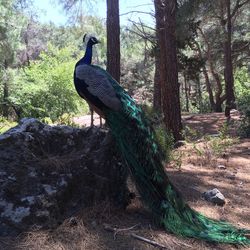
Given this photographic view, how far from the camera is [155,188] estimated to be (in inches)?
155

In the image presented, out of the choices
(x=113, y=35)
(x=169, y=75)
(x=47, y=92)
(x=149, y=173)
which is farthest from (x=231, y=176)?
(x=47, y=92)

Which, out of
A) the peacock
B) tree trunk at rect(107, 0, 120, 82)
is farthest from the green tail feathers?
tree trunk at rect(107, 0, 120, 82)

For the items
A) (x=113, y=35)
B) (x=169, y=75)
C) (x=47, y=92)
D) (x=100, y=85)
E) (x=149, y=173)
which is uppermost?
(x=113, y=35)

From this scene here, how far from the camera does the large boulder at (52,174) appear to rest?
368 centimetres

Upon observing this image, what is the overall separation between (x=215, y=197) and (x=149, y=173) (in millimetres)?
1456

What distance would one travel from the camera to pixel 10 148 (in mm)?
4184

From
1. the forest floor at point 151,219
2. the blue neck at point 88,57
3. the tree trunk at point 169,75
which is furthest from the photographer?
the tree trunk at point 169,75

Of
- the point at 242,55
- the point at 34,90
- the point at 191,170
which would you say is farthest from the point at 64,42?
the point at 191,170

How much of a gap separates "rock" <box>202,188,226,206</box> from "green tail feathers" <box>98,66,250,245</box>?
38.7 inches

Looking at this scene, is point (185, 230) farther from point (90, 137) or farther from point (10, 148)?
point (10, 148)

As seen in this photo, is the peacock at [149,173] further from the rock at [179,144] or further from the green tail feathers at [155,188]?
the rock at [179,144]

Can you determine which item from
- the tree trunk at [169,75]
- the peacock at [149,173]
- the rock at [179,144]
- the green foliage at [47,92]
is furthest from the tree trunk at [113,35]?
the green foliage at [47,92]

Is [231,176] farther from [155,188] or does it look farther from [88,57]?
[88,57]

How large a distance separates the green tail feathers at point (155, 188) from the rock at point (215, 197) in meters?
0.98
